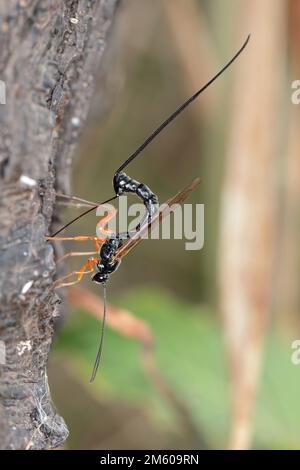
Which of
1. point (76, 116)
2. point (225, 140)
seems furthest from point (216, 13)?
point (76, 116)

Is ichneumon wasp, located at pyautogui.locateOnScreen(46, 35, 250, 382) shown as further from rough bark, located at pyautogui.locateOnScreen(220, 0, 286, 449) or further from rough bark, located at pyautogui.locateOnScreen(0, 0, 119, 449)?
rough bark, located at pyautogui.locateOnScreen(220, 0, 286, 449)

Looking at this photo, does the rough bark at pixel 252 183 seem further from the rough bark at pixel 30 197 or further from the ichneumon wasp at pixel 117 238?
the rough bark at pixel 30 197

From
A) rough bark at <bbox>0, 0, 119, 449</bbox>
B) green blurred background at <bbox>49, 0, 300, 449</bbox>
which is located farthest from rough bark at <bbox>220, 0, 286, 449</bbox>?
rough bark at <bbox>0, 0, 119, 449</bbox>

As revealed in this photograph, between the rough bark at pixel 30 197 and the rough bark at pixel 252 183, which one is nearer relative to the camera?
the rough bark at pixel 30 197

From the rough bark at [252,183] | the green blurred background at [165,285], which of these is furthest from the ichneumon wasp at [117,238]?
the rough bark at [252,183]

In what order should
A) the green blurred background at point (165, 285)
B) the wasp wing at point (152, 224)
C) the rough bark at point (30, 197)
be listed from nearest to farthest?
the rough bark at point (30, 197), the wasp wing at point (152, 224), the green blurred background at point (165, 285)

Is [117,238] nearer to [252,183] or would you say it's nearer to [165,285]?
[252,183]

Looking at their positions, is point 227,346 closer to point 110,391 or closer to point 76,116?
point 110,391
